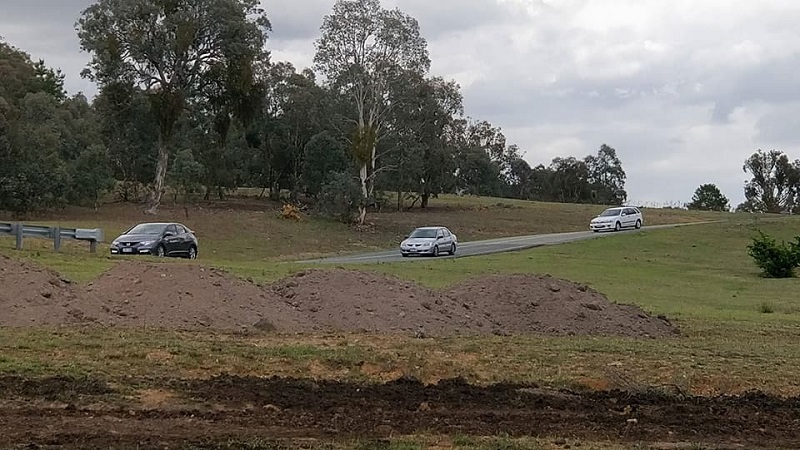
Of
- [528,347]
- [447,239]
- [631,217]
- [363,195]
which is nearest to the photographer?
[528,347]

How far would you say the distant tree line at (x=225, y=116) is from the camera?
59.1 m

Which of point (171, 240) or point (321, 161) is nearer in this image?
point (171, 240)

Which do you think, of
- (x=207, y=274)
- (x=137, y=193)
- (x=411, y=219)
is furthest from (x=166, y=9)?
(x=207, y=274)

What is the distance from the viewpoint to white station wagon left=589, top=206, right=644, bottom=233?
6888cm

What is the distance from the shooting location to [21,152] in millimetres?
57344

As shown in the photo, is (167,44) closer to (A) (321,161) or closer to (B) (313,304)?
(A) (321,161)

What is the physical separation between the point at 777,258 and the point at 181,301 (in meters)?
31.5

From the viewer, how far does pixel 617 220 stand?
69.1 m

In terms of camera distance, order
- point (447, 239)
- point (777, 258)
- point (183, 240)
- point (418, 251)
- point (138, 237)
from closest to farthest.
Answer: point (138, 237), point (183, 240), point (777, 258), point (418, 251), point (447, 239)

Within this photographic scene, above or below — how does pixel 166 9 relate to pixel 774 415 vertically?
above

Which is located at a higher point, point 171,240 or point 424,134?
point 424,134

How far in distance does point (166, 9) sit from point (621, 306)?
154 feet

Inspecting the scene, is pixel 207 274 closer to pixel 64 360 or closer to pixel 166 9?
pixel 64 360

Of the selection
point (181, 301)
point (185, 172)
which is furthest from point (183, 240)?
point (185, 172)
